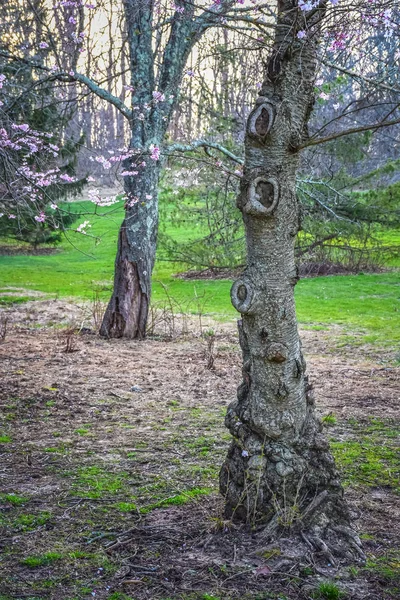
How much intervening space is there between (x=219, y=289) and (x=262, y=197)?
12.2 metres

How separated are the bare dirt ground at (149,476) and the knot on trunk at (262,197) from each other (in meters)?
1.52

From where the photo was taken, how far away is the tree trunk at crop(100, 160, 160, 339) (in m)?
9.13

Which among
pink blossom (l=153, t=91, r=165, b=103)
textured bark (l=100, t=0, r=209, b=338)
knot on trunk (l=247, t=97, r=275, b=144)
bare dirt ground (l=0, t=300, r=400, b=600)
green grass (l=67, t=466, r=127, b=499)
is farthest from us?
textured bark (l=100, t=0, r=209, b=338)

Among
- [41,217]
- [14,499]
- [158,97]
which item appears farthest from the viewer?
[158,97]

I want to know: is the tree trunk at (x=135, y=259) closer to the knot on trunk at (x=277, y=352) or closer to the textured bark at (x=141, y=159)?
the textured bark at (x=141, y=159)

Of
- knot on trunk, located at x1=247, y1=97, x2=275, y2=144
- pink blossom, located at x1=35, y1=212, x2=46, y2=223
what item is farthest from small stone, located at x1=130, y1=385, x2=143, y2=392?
knot on trunk, located at x1=247, y1=97, x2=275, y2=144

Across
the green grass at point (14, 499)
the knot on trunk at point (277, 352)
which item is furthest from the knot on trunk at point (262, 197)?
the green grass at point (14, 499)

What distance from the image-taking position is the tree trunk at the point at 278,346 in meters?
3.18

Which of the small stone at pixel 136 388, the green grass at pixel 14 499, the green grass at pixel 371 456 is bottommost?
the small stone at pixel 136 388

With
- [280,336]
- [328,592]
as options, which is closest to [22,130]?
[280,336]

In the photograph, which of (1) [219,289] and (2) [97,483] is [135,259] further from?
(1) [219,289]

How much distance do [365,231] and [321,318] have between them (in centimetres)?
438

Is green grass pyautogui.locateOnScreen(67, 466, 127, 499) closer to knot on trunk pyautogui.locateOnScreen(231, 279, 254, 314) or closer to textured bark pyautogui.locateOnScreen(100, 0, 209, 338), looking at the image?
knot on trunk pyautogui.locateOnScreen(231, 279, 254, 314)

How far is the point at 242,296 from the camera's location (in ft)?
10.7
